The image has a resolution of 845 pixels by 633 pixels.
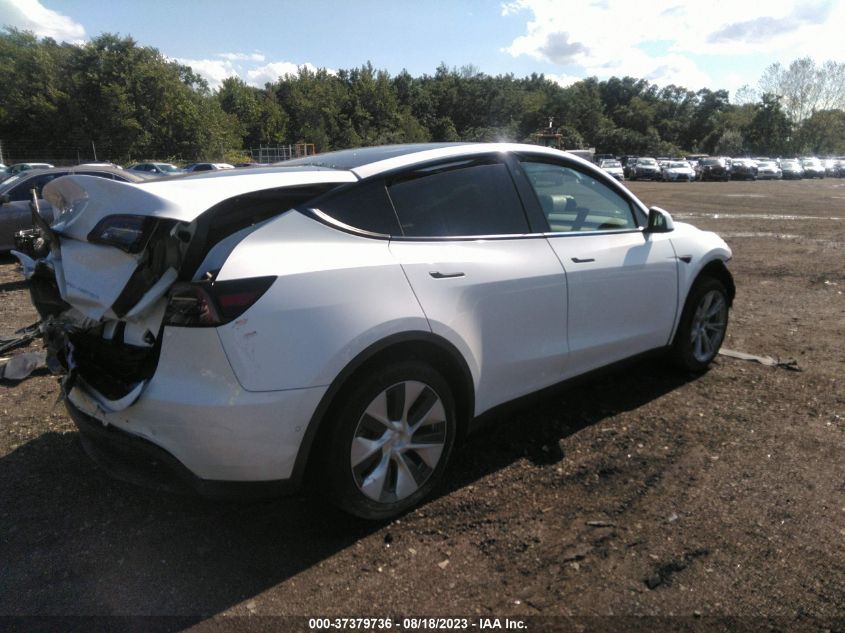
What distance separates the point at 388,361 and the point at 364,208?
69 cm

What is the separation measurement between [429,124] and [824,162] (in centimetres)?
6471

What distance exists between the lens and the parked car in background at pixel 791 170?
178 ft

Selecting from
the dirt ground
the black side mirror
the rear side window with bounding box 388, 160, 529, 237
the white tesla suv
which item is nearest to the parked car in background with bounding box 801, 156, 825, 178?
the black side mirror

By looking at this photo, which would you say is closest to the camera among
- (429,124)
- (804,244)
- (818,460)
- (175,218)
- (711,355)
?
(175,218)

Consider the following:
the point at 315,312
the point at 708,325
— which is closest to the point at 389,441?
the point at 315,312

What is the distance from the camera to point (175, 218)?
2.20 meters

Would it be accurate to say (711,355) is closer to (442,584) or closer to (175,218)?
(442,584)

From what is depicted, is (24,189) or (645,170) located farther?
(645,170)

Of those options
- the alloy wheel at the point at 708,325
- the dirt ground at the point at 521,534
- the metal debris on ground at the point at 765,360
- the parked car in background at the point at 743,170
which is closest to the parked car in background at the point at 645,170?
the parked car in background at the point at 743,170

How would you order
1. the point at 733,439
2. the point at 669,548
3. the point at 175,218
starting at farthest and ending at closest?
the point at 733,439 < the point at 669,548 < the point at 175,218

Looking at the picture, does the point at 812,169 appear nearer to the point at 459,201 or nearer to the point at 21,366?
the point at 459,201

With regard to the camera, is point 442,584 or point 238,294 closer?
point 238,294

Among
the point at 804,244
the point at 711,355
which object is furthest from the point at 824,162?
the point at 711,355

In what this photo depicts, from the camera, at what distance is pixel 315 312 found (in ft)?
7.71
